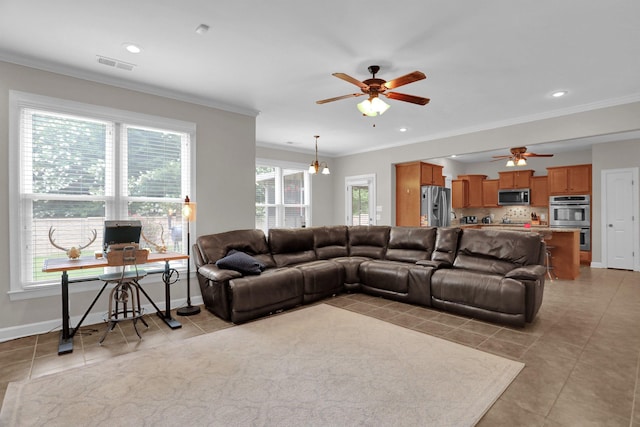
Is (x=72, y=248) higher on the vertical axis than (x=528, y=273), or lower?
higher

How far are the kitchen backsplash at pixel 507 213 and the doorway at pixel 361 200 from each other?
324cm

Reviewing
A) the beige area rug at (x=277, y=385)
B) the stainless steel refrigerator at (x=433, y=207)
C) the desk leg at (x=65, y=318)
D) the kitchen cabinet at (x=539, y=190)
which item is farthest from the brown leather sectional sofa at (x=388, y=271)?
the kitchen cabinet at (x=539, y=190)

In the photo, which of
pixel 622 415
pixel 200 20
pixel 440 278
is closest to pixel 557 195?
pixel 440 278

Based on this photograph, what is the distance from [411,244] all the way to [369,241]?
2.60ft

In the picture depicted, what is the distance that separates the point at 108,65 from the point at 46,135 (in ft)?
3.27

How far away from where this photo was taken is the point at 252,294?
361 cm

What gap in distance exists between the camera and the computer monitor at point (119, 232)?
3.30 metres

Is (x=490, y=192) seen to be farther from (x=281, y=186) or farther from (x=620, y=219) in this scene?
(x=281, y=186)

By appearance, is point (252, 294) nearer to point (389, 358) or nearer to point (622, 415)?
point (389, 358)

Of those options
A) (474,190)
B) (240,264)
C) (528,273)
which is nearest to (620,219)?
(474,190)

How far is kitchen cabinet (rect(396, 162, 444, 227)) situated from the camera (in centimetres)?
706

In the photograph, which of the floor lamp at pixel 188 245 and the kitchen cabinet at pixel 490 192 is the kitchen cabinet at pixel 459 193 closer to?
the kitchen cabinet at pixel 490 192

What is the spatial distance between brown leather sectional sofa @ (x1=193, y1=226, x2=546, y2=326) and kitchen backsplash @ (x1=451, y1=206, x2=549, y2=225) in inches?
206

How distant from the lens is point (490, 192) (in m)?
9.43
